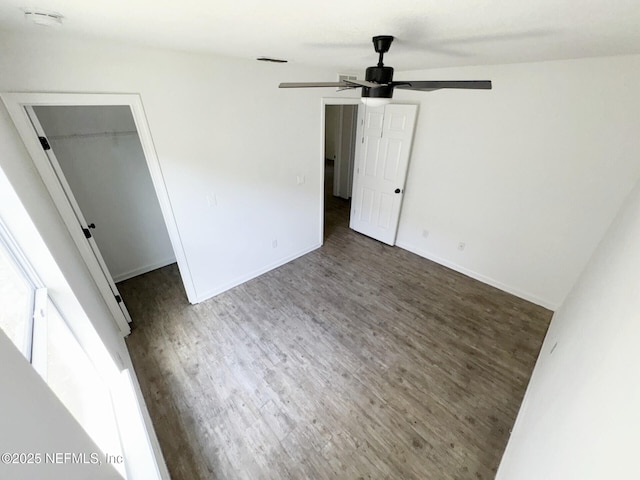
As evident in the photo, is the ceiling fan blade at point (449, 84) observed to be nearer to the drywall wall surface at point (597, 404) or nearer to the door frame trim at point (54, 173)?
the drywall wall surface at point (597, 404)

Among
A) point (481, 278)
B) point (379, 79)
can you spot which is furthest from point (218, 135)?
point (481, 278)

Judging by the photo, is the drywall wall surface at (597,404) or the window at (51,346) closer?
the drywall wall surface at (597,404)

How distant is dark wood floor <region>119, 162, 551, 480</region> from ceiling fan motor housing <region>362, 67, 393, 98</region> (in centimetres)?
207

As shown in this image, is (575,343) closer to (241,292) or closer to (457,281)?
(457,281)

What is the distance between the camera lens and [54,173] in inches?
75.5

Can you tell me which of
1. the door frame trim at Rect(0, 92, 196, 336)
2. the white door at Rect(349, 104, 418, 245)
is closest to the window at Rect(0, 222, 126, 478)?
the door frame trim at Rect(0, 92, 196, 336)

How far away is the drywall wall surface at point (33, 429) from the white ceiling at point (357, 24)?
1.31m

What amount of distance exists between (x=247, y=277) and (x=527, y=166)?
3.32 metres

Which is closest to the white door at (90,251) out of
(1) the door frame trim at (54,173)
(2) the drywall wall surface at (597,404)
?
(1) the door frame trim at (54,173)

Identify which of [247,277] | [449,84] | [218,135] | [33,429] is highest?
[449,84]

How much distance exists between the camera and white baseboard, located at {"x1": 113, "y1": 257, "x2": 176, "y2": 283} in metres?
3.27

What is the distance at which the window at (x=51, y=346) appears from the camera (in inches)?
40.2

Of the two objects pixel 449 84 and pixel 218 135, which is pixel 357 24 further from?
pixel 218 135

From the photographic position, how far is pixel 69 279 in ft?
4.97
